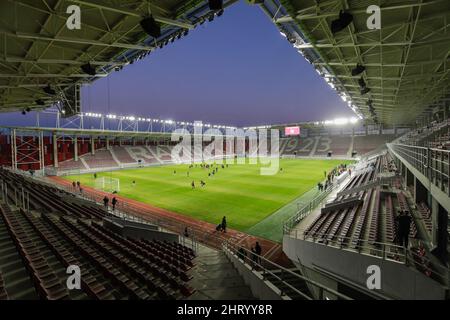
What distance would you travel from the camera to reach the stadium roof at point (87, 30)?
775 centimetres

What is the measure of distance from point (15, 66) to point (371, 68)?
20959 mm

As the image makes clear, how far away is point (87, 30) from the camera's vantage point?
31.6 ft

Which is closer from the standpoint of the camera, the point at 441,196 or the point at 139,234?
the point at 441,196

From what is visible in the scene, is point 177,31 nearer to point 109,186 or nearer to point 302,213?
point 302,213

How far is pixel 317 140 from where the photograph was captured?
78.3m

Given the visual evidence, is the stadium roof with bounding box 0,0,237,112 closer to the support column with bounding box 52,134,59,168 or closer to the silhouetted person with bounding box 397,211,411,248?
the silhouetted person with bounding box 397,211,411,248

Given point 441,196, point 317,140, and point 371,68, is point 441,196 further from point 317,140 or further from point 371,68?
point 317,140

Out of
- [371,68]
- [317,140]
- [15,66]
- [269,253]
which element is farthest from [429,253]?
[317,140]

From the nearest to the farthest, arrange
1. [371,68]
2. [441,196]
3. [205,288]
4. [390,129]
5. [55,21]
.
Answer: [441,196]
[205,288]
[55,21]
[371,68]
[390,129]

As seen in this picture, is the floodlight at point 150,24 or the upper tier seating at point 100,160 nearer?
the floodlight at point 150,24

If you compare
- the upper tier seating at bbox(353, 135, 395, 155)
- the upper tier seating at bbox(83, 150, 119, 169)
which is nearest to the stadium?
the upper tier seating at bbox(83, 150, 119, 169)

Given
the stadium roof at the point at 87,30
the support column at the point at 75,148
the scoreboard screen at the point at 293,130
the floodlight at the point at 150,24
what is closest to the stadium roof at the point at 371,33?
the stadium roof at the point at 87,30

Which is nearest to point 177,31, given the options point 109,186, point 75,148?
point 109,186

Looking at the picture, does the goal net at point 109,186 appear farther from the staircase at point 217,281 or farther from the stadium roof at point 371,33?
the stadium roof at point 371,33
